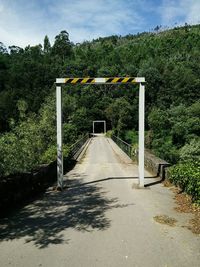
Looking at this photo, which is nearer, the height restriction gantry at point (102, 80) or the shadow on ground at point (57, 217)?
the shadow on ground at point (57, 217)

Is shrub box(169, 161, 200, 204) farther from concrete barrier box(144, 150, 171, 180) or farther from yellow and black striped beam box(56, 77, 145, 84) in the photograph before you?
yellow and black striped beam box(56, 77, 145, 84)

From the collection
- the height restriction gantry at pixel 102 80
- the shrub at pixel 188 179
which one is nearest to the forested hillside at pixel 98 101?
the height restriction gantry at pixel 102 80

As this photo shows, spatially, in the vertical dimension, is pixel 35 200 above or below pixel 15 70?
below

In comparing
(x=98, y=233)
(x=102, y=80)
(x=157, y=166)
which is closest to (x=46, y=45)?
(x=157, y=166)

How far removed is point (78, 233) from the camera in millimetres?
5582

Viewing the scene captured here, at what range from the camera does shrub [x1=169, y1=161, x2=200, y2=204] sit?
7110 millimetres

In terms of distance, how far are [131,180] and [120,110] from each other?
162 feet

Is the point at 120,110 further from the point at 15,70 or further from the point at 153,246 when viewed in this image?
the point at 153,246

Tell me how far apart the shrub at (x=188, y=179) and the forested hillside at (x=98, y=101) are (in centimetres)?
777

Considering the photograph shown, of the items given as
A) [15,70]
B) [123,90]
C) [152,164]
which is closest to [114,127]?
[123,90]

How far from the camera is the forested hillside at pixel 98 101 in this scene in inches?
974

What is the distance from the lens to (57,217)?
6.59m

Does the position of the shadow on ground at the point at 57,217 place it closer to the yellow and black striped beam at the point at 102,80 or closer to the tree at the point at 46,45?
the yellow and black striped beam at the point at 102,80

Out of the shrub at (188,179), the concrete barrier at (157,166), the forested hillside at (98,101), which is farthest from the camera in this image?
the forested hillside at (98,101)
